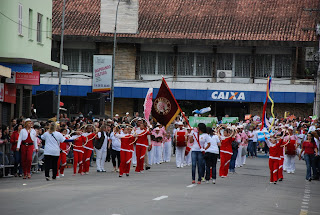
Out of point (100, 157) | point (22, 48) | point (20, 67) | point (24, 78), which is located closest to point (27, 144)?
point (100, 157)

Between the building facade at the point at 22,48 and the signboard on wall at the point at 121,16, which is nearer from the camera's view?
the building facade at the point at 22,48

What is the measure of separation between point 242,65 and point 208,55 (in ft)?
8.49

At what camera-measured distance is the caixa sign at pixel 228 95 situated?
2055 inches

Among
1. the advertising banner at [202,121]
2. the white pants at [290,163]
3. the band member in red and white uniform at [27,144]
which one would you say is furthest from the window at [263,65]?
the band member in red and white uniform at [27,144]

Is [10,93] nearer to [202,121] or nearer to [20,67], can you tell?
[20,67]

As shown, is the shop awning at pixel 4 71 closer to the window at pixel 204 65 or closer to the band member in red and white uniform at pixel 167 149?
the band member in red and white uniform at pixel 167 149

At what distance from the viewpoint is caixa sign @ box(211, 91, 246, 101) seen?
5219 centimetres

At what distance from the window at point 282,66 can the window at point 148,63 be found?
355 inches

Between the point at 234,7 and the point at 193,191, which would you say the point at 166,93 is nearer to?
the point at 193,191

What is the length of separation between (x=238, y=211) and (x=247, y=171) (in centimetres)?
1393

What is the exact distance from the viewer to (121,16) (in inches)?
2047

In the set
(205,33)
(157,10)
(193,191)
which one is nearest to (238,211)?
(193,191)

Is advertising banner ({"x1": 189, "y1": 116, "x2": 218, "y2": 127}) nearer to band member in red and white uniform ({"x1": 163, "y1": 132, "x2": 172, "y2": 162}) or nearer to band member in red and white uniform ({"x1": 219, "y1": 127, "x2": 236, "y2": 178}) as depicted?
band member in red and white uniform ({"x1": 163, "y1": 132, "x2": 172, "y2": 162})

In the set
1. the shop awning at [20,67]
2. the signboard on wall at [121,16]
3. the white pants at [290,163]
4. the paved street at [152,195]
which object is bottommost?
the paved street at [152,195]
